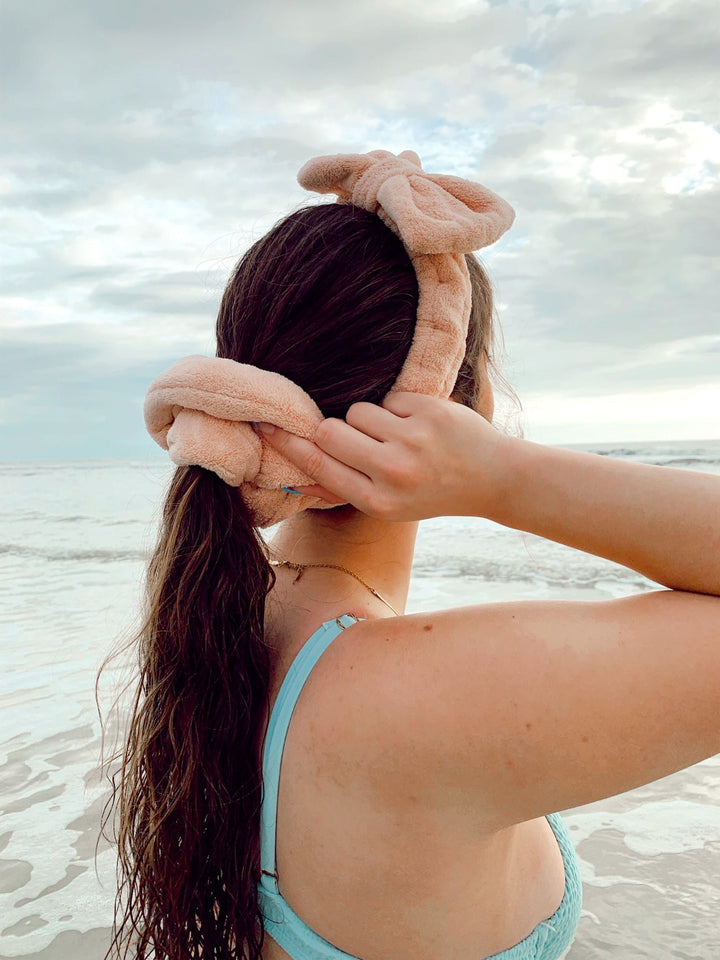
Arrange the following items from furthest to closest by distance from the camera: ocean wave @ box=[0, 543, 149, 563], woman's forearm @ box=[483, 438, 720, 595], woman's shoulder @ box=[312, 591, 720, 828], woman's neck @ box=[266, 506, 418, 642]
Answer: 1. ocean wave @ box=[0, 543, 149, 563]
2. woman's neck @ box=[266, 506, 418, 642]
3. woman's forearm @ box=[483, 438, 720, 595]
4. woman's shoulder @ box=[312, 591, 720, 828]

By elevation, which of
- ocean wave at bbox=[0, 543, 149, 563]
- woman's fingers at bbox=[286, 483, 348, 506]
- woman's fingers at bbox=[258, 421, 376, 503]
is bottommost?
ocean wave at bbox=[0, 543, 149, 563]

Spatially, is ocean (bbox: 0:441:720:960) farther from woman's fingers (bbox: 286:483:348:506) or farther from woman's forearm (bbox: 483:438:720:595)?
woman's forearm (bbox: 483:438:720:595)

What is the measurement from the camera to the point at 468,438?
136 cm

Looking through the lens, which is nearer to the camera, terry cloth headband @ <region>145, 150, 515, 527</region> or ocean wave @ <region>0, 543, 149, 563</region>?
terry cloth headband @ <region>145, 150, 515, 527</region>

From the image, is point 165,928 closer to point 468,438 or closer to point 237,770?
point 237,770

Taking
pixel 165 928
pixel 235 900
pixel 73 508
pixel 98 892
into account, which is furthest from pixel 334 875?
pixel 73 508

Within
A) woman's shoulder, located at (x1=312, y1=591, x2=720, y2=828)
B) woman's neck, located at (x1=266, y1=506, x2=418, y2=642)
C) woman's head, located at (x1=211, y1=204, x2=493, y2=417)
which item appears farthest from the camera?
woman's neck, located at (x1=266, y1=506, x2=418, y2=642)

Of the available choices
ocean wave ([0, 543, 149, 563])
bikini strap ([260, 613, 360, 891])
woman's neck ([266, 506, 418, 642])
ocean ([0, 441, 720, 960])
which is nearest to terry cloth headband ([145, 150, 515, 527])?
woman's neck ([266, 506, 418, 642])

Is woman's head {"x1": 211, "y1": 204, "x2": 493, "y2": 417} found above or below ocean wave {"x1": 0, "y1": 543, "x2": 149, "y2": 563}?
above

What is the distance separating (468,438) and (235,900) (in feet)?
3.27

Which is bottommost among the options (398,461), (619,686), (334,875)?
(334,875)

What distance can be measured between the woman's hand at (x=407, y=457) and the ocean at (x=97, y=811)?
0.54m

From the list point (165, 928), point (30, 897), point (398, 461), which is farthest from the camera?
point (30, 897)

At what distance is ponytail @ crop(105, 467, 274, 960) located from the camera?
151cm
